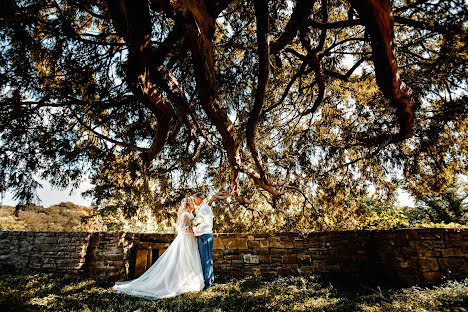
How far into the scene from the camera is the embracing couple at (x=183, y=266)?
140 inches

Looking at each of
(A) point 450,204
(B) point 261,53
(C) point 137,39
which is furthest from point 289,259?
(A) point 450,204

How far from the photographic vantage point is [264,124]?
5340 millimetres

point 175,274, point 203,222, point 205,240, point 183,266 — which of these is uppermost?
point 203,222

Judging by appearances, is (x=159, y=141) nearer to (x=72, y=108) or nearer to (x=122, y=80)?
(x=122, y=80)

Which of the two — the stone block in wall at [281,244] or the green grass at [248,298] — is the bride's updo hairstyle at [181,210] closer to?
the green grass at [248,298]

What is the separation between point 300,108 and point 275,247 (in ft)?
10.6

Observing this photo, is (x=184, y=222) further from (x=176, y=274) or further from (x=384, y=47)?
(x=384, y=47)

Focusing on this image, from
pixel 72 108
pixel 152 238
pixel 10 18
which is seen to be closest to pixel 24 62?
pixel 10 18

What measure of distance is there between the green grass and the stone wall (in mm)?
561

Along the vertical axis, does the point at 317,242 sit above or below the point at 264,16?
below

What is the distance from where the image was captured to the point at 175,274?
12.2ft

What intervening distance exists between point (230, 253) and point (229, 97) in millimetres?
3251

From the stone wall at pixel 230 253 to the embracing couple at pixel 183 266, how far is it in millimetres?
910

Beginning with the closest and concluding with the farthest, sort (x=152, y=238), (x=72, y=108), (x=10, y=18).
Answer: (x=10, y=18), (x=72, y=108), (x=152, y=238)
